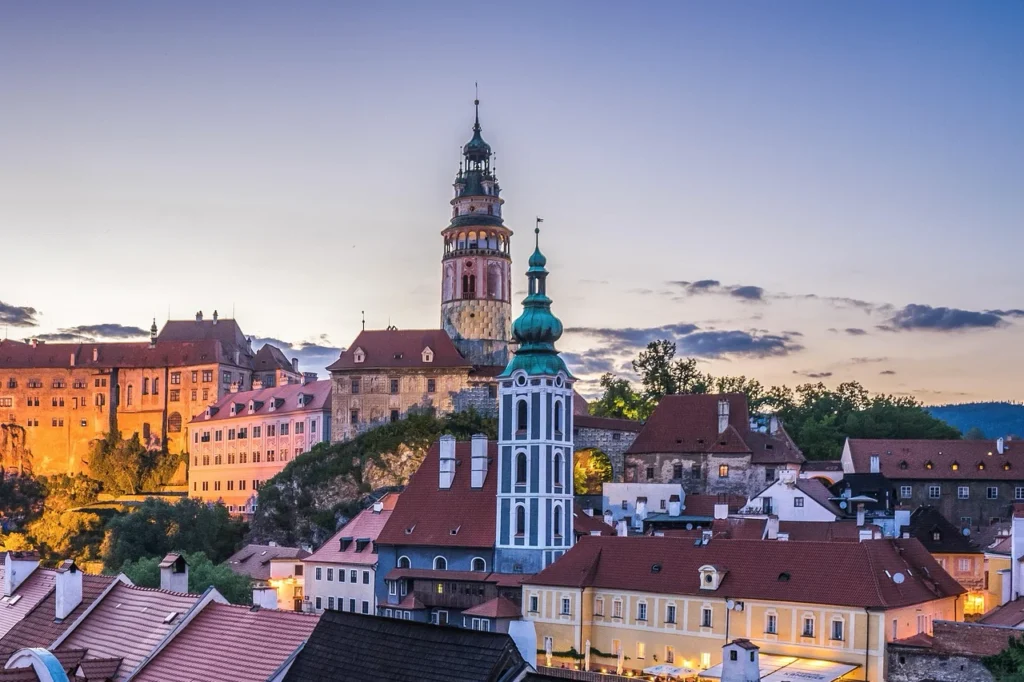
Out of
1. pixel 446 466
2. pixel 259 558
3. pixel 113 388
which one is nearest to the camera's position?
pixel 446 466

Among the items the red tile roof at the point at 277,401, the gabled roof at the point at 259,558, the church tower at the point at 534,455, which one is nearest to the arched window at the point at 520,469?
the church tower at the point at 534,455

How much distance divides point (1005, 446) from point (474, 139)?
45.8 metres

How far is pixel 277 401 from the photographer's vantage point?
339 ft

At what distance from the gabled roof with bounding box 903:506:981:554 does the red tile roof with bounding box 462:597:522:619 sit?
18.0m

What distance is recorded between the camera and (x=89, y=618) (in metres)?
28.1

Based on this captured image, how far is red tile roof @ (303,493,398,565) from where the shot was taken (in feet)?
214

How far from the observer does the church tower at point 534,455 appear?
60719 mm

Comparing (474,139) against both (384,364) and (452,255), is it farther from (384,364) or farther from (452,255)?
(384,364)

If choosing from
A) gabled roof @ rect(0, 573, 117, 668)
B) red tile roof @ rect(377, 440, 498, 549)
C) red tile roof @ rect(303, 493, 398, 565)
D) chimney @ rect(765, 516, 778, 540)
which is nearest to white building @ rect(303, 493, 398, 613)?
red tile roof @ rect(303, 493, 398, 565)

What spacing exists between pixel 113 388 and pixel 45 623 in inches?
3668

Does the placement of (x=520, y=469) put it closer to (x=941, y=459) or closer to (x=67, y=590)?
(x=941, y=459)

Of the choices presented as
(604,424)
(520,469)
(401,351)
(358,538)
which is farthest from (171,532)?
(520,469)

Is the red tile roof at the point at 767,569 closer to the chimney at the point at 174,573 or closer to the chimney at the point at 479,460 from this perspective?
the chimney at the point at 479,460

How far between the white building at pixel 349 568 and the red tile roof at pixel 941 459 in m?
28.9
